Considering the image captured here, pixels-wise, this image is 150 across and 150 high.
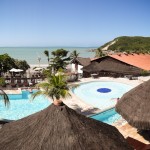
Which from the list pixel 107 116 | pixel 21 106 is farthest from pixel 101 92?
pixel 21 106

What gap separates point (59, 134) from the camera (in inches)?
287

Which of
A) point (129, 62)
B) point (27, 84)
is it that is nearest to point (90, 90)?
point (27, 84)

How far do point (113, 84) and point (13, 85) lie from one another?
13.1 meters

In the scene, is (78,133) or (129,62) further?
(129,62)

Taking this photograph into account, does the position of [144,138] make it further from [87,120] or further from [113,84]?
[113,84]

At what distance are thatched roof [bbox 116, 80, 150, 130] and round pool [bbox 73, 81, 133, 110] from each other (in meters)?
8.16

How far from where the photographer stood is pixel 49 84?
11727mm

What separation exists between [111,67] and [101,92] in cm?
1038

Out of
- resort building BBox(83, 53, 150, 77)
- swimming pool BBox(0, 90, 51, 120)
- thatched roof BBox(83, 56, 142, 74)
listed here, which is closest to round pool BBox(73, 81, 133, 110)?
swimming pool BBox(0, 90, 51, 120)

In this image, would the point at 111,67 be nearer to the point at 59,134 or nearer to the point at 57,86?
the point at 57,86

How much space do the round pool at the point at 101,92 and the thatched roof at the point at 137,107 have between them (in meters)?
8.16

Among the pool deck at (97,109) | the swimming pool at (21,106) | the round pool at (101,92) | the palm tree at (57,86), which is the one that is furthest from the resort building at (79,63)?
the palm tree at (57,86)

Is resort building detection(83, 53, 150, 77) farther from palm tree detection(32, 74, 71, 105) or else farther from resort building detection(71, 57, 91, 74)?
palm tree detection(32, 74, 71, 105)

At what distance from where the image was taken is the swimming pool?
1825cm
